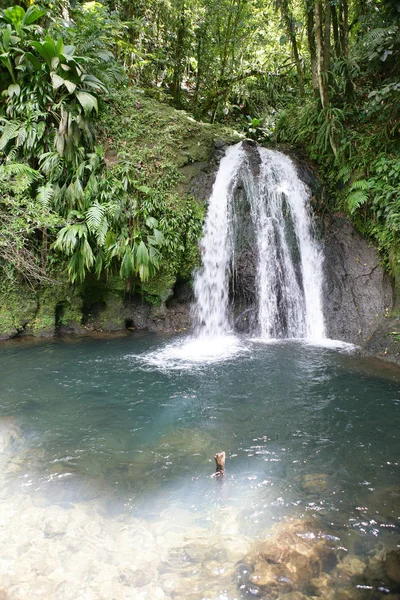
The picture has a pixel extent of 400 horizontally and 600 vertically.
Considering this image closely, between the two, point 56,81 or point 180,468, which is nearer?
point 180,468

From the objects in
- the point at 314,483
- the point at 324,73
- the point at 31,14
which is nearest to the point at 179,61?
the point at 324,73

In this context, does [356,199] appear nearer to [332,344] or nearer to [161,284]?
[332,344]

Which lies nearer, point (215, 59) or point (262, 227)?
point (262, 227)

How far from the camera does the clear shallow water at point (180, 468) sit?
99.2 inches

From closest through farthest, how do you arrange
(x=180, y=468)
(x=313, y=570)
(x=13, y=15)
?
(x=313, y=570) → (x=180, y=468) → (x=13, y=15)

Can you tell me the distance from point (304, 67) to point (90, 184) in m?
9.53

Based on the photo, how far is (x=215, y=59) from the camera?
13336 millimetres

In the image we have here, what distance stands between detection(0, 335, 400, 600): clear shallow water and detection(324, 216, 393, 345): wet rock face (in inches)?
59.3

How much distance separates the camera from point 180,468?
3.60 metres

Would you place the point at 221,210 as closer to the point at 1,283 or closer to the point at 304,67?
the point at 1,283

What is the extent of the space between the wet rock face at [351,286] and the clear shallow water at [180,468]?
151 cm

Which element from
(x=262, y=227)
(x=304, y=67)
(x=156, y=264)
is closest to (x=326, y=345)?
(x=262, y=227)

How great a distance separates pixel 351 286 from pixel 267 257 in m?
1.84

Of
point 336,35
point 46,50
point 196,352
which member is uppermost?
point 336,35
